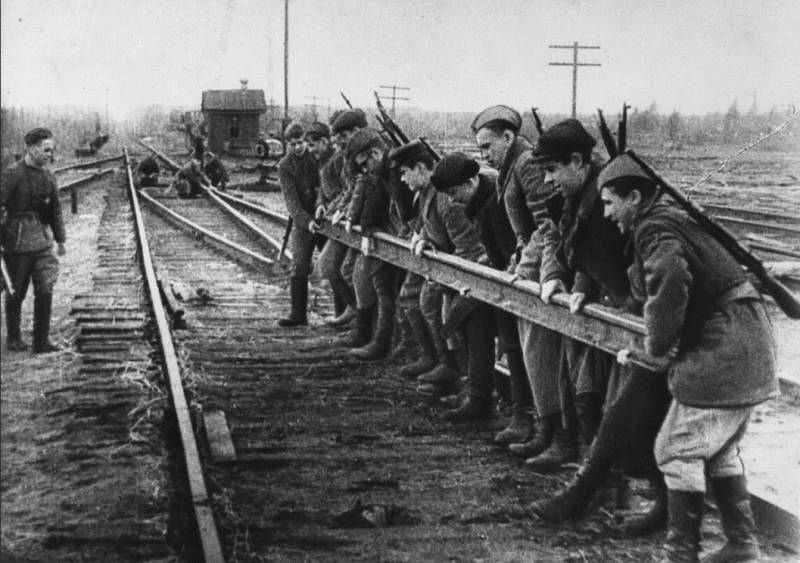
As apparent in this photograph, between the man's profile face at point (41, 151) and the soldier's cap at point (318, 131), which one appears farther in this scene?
the soldier's cap at point (318, 131)

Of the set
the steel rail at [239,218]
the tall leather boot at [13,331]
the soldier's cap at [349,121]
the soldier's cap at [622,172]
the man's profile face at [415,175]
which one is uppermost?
the soldier's cap at [349,121]

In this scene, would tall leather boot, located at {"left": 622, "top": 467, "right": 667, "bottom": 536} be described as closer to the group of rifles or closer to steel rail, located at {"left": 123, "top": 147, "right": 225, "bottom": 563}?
the group of rifles

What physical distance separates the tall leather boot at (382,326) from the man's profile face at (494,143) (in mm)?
2233

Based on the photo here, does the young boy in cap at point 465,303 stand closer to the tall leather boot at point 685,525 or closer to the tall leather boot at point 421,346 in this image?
the tall leather boot at point 421,346

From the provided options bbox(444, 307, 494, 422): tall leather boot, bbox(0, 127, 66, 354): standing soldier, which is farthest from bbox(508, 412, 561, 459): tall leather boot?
bbox(0, 127, 66, 354): standing soldier

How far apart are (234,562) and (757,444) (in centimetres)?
329

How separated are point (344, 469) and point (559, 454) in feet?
3.88

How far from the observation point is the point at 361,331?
27.3 ft

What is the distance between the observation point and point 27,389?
22.5 ft

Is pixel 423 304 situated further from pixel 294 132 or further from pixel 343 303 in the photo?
pixel 294 132

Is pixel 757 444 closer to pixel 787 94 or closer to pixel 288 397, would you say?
pixel 787 94

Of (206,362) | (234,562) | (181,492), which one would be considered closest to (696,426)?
(234,562)

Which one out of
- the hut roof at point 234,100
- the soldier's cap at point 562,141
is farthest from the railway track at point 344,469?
the hut roof at point 234,100

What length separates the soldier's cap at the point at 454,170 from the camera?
5941mm
